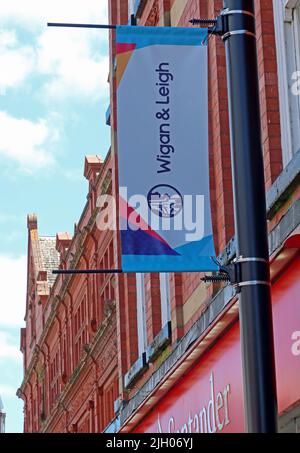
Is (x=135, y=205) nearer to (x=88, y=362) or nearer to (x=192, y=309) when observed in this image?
(x=192, y=309)

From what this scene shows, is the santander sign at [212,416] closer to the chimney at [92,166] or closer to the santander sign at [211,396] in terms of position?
the santander sign at [211,396]

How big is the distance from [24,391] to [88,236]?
22.7m

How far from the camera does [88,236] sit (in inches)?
1499

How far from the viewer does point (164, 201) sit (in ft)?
34.4

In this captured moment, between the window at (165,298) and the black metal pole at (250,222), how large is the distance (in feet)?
45.6

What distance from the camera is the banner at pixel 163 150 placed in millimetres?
10117

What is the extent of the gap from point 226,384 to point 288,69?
3.85m

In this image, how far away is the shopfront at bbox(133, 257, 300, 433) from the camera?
12.2 meters

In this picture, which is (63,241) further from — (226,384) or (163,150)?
(163,150)

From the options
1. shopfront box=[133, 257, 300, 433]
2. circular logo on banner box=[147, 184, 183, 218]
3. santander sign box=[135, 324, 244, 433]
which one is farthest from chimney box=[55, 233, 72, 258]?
circular logo on banner box=[147, 184, 183, 218]

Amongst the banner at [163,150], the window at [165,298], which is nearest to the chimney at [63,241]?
the window at [165,298]

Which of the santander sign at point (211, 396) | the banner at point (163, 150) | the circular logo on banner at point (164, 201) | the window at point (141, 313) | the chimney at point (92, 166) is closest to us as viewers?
the banner at point (163, 150)

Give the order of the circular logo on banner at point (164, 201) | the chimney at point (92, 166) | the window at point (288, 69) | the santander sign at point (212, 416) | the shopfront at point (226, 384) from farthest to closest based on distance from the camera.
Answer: the chimney at point (92, 166) → the santander sign at point (212, 416) → the window at point (288, 69) → the shopfront at point (226, 384) → the circular logo on banner at point (164, 201)

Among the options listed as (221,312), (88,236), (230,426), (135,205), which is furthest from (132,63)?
(88,236)
